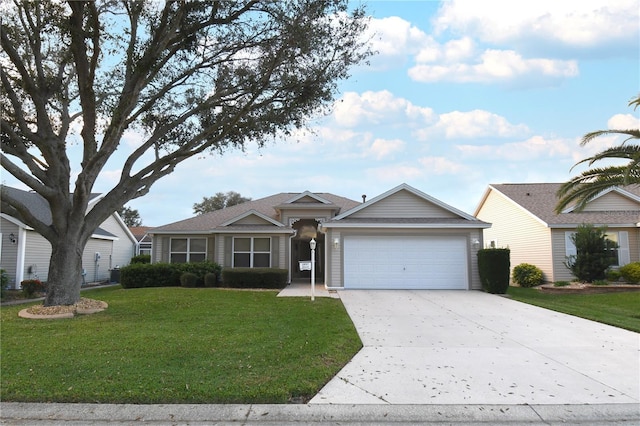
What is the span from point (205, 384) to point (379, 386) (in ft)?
6.91

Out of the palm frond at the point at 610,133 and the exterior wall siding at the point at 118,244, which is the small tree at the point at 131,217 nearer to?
the exterior wall siding at the point at 118,244

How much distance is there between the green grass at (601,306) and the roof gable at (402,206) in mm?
4839

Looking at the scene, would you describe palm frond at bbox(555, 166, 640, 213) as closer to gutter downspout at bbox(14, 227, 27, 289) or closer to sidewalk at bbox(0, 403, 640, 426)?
sidewalk at bbox(0, 403, 640, 426)

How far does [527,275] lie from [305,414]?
58.6 feet

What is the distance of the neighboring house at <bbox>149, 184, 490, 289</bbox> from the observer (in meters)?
16.4

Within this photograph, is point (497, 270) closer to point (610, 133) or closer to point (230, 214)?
point (610, 133)

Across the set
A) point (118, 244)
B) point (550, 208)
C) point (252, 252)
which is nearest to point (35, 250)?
point (118, 244)

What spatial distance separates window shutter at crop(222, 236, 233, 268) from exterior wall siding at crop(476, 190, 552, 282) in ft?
48.0

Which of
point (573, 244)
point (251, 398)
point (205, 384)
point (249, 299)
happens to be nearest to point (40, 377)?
point (205, 384)

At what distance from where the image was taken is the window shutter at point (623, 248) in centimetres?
1852

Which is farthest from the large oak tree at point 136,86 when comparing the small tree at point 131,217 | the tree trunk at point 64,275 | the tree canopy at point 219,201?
the small tree at point 131,217

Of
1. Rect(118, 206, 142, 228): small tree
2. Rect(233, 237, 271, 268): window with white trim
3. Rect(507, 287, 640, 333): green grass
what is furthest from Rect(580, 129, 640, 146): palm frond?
Rect(118, 206, 142, 228): small tree

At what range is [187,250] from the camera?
20391 millimetres

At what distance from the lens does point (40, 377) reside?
5.09 m
